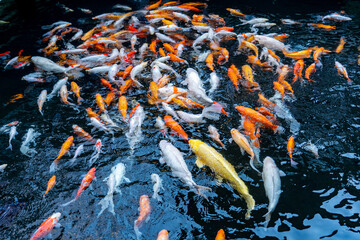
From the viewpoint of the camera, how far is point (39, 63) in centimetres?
645

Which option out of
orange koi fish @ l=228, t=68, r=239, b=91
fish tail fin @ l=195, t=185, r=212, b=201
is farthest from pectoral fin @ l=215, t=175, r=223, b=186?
orange koi fish @ l=228, t=68, r=239, b=91

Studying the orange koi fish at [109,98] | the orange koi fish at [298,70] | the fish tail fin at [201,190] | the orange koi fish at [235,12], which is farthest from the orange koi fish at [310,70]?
the orange koi fish at [109,98]

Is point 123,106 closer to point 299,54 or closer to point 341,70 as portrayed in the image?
point 299,54

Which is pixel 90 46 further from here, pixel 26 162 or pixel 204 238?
pixel 204 238

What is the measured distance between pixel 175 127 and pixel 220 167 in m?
1.21

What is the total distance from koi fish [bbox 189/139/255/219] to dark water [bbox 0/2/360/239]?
4.7 inches

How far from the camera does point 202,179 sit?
3.79 metres

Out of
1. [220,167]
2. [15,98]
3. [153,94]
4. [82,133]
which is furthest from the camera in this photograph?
[15,98]

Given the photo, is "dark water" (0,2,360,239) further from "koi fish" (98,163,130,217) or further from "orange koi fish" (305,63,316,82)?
"orange koi fish" (305,63,316,82)

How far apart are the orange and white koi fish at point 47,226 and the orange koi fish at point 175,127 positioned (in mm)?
2206

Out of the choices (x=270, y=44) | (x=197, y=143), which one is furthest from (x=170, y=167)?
(x=270, y=44)

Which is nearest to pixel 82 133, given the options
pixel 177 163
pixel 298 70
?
pixel 177 163

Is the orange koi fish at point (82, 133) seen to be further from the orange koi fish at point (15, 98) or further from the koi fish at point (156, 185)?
the orange koi fish at point (15, 98)

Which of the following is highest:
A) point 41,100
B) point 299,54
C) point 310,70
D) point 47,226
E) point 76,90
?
point 299,54
